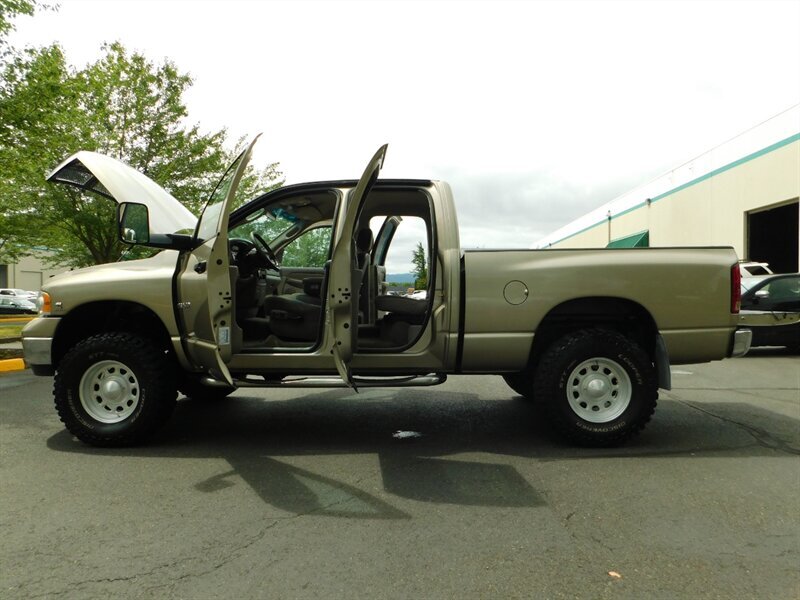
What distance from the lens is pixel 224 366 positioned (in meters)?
4.29

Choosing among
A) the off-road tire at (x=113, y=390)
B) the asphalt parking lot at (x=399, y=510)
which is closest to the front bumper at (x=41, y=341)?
the off-road tire at (x=113, y=390)

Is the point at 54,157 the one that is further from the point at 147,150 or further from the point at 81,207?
the point at 147,150

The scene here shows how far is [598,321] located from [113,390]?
4.07 meters

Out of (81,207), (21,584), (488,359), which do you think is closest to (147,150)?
(81,207)

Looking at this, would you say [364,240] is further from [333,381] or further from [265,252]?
[333,381]

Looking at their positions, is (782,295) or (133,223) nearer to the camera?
(133,223)

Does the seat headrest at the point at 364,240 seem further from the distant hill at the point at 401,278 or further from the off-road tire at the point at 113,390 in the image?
the off-road tire at the point at 113,390

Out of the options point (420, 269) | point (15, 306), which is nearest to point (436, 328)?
point (420, 269)

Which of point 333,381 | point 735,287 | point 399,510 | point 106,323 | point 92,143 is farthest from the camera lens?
point 92,143

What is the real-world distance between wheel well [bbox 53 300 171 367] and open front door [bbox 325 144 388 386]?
1.60 m

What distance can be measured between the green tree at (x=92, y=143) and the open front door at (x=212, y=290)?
8.29m

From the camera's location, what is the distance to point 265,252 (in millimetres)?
5324

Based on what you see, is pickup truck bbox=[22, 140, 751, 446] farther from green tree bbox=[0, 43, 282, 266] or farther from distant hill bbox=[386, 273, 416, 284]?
green tree bbox=[0, 43, 282, 266]

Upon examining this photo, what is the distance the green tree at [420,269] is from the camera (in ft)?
16.5
